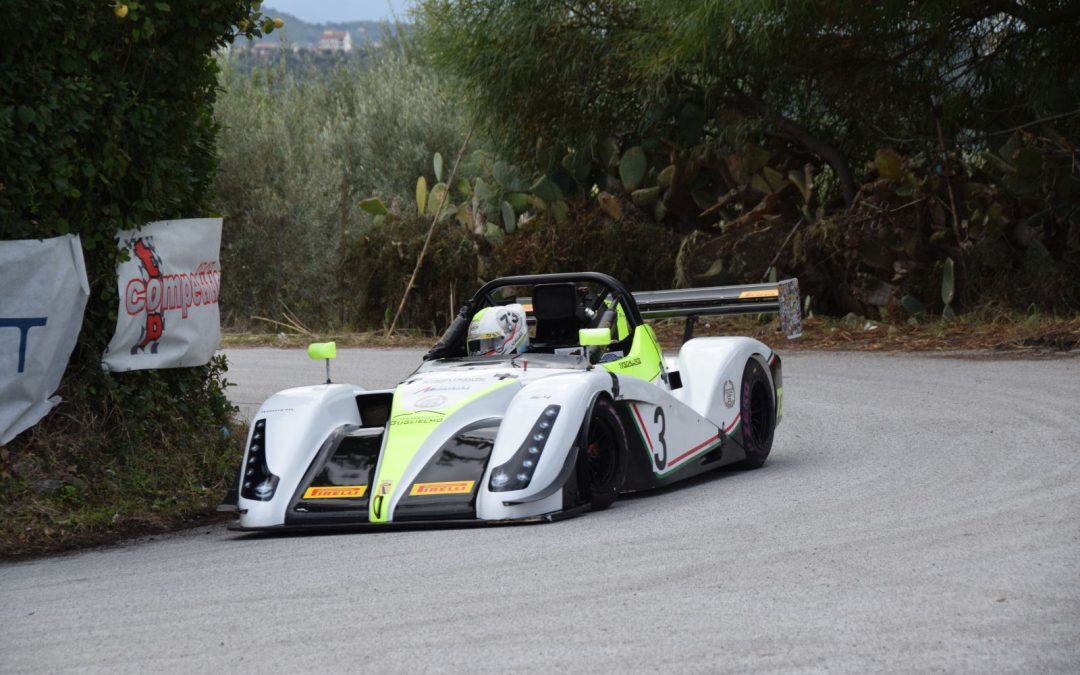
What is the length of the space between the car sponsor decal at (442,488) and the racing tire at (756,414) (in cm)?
274

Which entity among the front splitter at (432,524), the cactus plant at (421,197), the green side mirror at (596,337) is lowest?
the front splitter at (432,524)

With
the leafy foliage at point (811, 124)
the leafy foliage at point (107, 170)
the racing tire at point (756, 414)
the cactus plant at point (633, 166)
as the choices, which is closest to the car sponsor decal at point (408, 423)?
the leafy foliage at point (107, 170)

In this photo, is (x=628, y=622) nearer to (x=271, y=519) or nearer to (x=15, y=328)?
(x=271, y=519)

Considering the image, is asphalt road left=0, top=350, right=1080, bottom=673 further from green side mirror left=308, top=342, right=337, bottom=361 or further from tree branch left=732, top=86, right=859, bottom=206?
tree branch left=732, top=86, right=859, bottom=206

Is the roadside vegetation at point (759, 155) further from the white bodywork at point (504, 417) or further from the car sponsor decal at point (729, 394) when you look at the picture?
the white bodywork at point (504, 417)

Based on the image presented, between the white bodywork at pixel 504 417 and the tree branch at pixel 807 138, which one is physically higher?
the tree branch at pixel 807 138

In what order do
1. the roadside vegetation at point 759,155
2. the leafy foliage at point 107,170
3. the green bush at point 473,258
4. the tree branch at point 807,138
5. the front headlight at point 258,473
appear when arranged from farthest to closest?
the green bush at point 473,258 < the tree branch at point 807,138 < the roadside vegetation at point 759,155 < the leafy foliage at point 107,170 < the front headlight at point 258,473

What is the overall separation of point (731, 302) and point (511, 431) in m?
3.19

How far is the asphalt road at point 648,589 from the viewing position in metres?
5.16

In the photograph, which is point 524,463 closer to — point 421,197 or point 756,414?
point 756,414

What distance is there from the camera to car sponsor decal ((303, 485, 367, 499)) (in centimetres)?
789

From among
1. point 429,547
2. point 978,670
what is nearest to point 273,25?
point 429,547

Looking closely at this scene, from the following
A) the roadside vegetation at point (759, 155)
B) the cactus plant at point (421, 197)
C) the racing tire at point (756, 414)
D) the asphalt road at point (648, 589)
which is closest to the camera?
the asphalt road at point (648, 589)

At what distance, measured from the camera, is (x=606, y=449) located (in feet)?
A: 27.8
